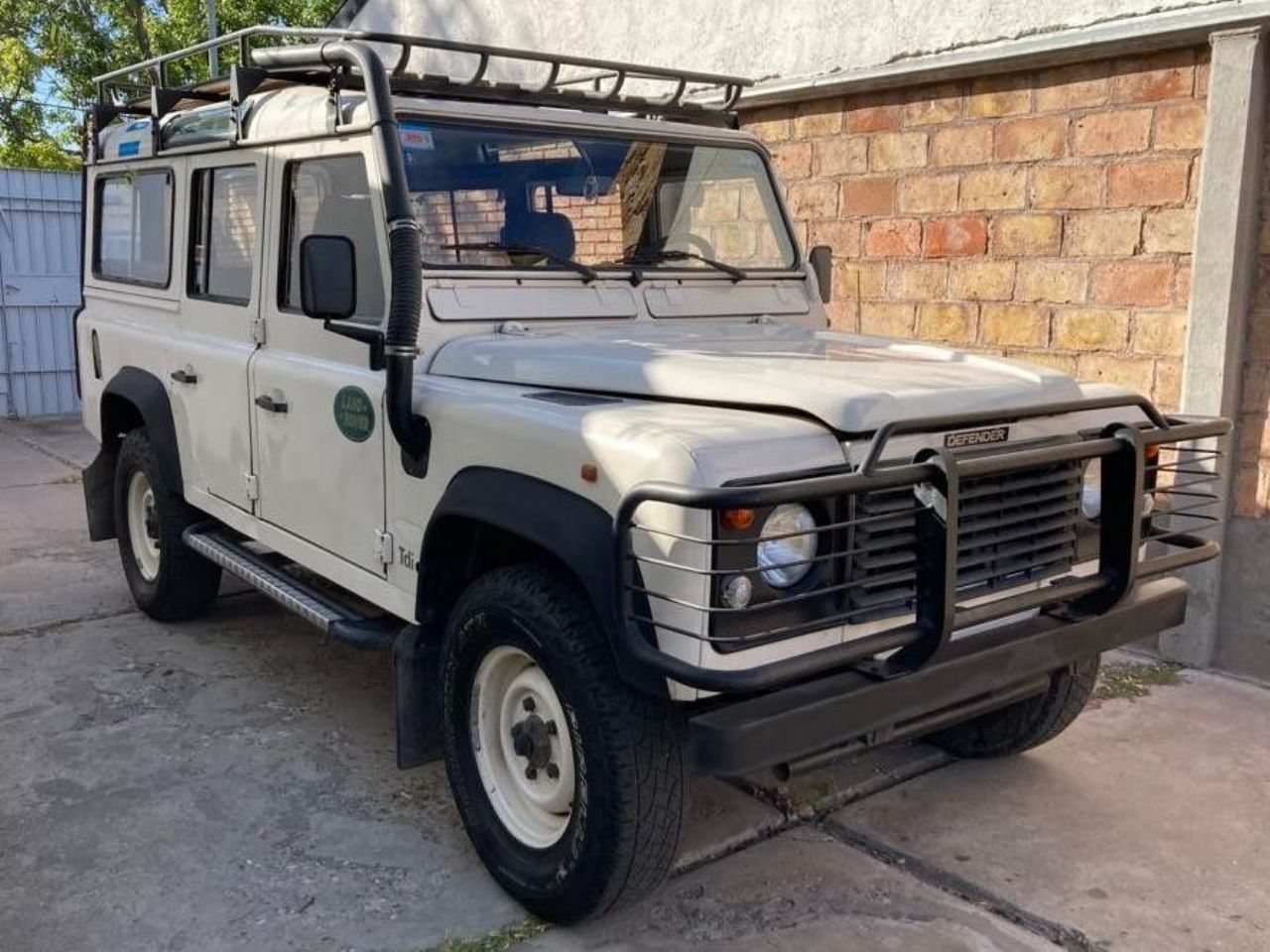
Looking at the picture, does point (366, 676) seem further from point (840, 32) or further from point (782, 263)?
point (840, 32)

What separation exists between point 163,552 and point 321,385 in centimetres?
184

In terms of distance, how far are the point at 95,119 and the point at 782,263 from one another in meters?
3.38

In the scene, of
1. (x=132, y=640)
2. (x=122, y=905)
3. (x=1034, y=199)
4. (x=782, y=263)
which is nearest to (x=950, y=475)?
(x=782, y=263)

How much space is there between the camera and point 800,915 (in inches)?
120

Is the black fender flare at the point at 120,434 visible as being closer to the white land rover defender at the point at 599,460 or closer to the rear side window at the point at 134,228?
the white land rover defender at the point at 599,460

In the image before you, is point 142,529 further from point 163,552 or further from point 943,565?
point 943,565

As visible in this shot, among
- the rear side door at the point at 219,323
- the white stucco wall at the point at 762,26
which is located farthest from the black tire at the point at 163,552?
the white stucco wall at the point at 762,26

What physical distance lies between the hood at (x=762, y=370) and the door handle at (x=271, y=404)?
771 millimetres

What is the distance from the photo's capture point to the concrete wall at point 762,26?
5035mm

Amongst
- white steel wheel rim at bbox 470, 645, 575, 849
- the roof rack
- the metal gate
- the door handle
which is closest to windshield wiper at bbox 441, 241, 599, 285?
the roof rack

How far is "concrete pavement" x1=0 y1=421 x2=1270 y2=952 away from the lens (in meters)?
2.98

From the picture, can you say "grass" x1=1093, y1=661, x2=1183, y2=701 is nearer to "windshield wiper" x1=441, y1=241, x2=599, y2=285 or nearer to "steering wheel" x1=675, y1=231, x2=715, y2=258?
"steering wheel" x1=675, y1=231, x2=715, y2=258

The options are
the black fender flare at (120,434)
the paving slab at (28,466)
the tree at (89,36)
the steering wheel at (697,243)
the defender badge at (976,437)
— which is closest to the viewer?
the defender badge at (976,437)

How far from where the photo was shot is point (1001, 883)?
321cm
